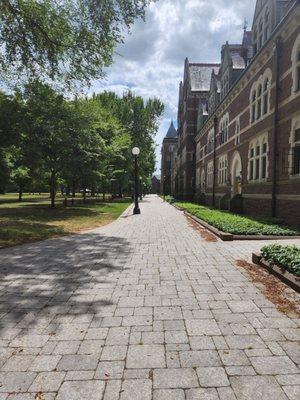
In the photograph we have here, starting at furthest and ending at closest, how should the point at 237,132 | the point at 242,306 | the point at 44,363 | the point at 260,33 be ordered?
1. the point at 237,132
2. the point at 260,33
3. the point at 242,306
4. the point at 44,363

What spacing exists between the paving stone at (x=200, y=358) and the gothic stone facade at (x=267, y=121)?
10.8 metres

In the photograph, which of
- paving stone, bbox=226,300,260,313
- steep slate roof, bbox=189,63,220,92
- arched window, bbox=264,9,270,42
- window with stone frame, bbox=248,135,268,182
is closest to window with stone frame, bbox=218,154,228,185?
window with stone frame, bbox=248,135,268,182

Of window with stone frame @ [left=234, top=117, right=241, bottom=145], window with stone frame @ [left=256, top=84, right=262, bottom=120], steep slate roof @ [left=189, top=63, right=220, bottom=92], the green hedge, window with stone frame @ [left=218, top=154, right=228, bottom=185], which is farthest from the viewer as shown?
steep slate roof @ [left=189, top=63, right=220, bottom=92]

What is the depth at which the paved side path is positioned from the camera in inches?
113

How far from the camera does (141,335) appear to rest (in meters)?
3.86

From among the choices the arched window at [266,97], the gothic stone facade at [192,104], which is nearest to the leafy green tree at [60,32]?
the arched window at [266,97]

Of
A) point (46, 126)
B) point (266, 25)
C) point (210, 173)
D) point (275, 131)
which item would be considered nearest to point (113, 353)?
point (275, 131)

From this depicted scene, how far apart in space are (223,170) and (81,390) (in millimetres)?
25213

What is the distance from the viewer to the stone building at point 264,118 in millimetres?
13578

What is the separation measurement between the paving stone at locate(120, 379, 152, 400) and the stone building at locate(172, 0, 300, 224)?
11.6m

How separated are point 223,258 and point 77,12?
11.5m

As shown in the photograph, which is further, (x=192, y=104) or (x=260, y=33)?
(x=192, y=104)

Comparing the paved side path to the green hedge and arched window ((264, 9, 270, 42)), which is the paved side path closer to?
the green hedge

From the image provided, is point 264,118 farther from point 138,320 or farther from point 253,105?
point 138,320
